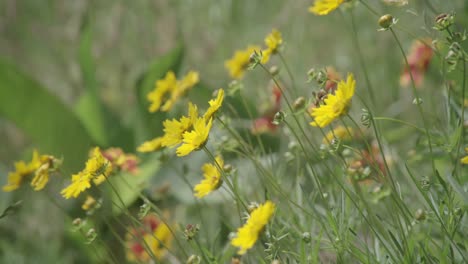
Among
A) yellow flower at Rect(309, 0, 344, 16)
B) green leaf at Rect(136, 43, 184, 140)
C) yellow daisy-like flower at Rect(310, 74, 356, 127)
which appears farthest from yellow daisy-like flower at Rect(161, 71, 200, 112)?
green leaf at Rect(136, 43, 184, 140)

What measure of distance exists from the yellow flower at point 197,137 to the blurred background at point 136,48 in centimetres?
90

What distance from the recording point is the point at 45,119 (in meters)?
1.54

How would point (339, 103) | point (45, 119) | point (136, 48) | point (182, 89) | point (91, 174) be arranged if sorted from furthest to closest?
1. point (136, 48)
2. point (45, 119)
3. point (182, 89)
4. point (91, 174)
5. point (339, 103)

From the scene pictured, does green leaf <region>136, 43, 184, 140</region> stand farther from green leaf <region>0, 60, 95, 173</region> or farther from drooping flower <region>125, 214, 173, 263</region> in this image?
drooping flower <region>125, 214, 173, 263</region>

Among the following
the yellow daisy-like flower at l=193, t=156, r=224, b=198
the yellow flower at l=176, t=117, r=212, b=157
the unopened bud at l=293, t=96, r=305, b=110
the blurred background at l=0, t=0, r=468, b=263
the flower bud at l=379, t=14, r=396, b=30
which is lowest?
the blurred background at l=0, t=0, r=468, b=263

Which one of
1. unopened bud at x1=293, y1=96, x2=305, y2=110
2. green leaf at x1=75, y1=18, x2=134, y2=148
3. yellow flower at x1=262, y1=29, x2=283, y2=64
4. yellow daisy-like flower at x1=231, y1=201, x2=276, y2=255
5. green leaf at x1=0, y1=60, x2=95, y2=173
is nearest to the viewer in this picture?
yellow daisy-like flower at x1=231, y1=201, x2=276, y2=255

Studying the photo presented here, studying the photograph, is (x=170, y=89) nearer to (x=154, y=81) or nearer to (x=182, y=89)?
(x=182, y=89)

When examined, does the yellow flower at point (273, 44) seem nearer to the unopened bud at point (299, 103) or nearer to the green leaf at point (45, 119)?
the unopened bud at point (299, 103)

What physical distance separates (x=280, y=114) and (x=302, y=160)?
53 centimetres

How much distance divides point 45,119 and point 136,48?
790 mm

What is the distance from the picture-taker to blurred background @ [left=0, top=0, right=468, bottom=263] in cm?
167

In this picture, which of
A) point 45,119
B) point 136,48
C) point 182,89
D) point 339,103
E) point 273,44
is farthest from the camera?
point 136,48

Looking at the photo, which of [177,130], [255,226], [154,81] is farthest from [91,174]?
[154,81]

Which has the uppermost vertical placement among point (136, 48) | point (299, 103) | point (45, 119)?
point (299, 103)
